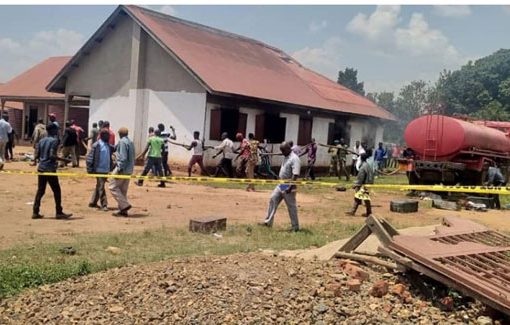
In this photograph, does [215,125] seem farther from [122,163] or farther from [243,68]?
[122,163]

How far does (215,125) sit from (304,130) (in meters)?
5.52

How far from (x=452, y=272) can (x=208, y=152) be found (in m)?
13.7

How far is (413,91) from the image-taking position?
58.2m

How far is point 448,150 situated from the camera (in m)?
14.9

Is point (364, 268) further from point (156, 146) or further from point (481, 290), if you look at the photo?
point (156, 146)

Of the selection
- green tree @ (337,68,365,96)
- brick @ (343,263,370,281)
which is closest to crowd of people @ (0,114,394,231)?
brick @ (343,263,370,281)

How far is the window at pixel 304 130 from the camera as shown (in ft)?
72.9

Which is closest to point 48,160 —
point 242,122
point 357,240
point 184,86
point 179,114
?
point 357,240

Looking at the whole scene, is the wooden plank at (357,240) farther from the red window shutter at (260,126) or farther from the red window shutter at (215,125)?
the red window shutter at (260,126)

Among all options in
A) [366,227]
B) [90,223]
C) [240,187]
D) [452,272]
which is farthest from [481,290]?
[240,187]

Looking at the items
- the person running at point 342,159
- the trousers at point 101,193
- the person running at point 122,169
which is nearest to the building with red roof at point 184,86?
the person running at point 342,159

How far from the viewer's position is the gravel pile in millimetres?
4523

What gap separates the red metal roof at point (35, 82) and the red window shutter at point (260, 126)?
36.0 feet

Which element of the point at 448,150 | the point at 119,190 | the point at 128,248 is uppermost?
the point at 448,150
